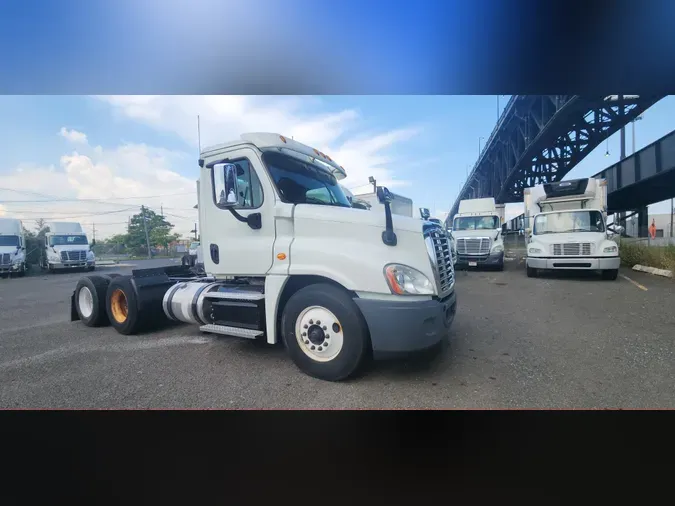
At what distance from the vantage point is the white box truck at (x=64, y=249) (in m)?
12.9

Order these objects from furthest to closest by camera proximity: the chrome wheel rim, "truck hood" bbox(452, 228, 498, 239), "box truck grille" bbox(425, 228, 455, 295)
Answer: "truck hood" bbox(452, 228, 498, 239) < "box truck grille" bbox(425, 228, 455, 295) < the chrome wheel rim

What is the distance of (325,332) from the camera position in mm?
2803

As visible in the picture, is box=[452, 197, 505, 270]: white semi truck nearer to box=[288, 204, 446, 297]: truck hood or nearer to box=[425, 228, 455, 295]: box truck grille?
box=[425, 228, 455, 295]: box truck grille

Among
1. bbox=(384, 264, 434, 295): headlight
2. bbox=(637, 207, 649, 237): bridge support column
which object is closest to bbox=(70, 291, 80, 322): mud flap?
bbox=(384, 264, 434, 295): headlight

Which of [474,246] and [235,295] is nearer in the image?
[235,295]

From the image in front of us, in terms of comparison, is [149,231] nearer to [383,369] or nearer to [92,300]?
[92,300]

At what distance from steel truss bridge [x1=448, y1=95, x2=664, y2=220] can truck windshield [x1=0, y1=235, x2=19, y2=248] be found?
1698cm

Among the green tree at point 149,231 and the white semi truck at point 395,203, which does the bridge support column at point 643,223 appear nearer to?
the white semi truck at point 395,203

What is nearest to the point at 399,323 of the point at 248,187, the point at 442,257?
the point at 442,257

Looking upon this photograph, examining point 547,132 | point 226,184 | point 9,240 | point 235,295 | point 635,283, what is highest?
point 547,132

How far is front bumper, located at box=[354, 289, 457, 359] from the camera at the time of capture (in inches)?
102

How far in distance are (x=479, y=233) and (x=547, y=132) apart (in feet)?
24.6
